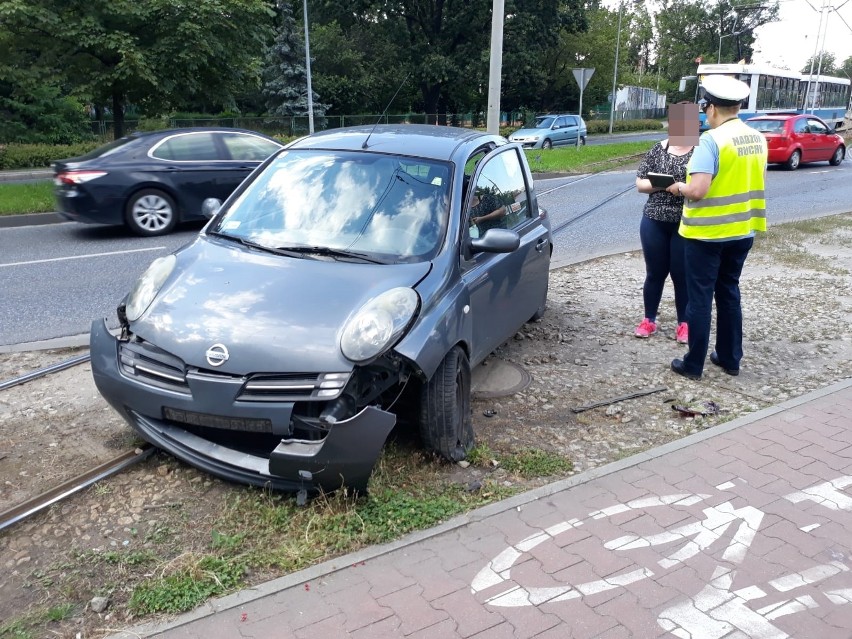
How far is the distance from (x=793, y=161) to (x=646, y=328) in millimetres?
18571

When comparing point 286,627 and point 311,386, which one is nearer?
point 286,627

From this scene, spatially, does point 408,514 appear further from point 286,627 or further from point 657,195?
point 657,195

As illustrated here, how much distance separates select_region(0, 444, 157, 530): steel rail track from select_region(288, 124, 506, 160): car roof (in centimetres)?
229

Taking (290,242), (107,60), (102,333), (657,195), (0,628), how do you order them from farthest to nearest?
(107,60)
(657,195)
(290,242)
(102,333)
(0,628)

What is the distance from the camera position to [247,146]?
11.6 m

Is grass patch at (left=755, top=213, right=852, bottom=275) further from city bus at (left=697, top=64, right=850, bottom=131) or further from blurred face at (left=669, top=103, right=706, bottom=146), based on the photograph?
city bus at (left=697, top=64, right=850, bottom=131)

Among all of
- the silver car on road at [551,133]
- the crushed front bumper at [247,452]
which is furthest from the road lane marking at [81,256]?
the silver car on road at [551,133]

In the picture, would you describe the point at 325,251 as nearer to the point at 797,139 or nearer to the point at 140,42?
the point at 140,42

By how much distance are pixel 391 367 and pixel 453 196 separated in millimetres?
1429

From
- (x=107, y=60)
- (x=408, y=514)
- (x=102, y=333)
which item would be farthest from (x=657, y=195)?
(x=107, y=60)

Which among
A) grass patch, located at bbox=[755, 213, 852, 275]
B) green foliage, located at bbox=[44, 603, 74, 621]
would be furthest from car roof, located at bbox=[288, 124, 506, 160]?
grass patch, located at bbox=[755, 213, 852, 275]

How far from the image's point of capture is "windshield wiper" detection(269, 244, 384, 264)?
4.14m

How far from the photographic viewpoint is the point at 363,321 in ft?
11.6

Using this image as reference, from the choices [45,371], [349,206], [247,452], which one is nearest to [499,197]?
[349,206]
